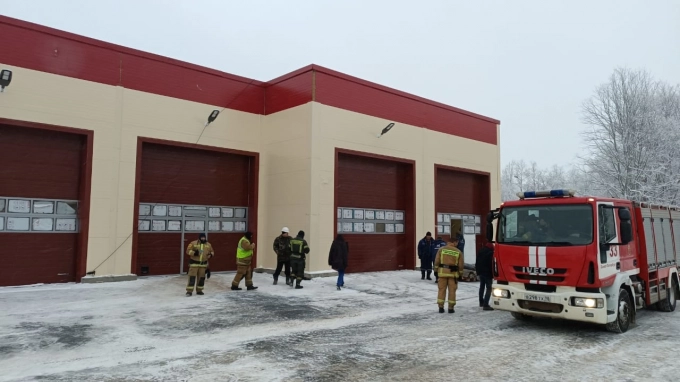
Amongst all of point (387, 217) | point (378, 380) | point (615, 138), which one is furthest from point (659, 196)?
point (378, 380)

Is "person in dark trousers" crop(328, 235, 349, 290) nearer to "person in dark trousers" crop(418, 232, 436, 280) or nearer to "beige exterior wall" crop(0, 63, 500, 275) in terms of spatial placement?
"beige exterior wall" crop(0, 63, 500, 275)

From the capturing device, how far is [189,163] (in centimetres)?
1588

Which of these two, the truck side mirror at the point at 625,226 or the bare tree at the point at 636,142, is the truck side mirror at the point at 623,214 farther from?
the bare tree at the point at 636,142

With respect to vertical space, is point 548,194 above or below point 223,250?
above

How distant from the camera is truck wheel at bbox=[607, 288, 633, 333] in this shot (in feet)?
26.5

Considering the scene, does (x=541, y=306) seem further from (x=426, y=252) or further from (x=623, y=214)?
(x=426, y=252)

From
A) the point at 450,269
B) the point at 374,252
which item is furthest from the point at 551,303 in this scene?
the point at 374,252

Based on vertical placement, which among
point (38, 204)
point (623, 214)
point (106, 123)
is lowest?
point (623, 214)

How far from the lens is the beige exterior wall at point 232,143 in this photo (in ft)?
43.7

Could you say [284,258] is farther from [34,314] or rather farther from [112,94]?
[112,94]

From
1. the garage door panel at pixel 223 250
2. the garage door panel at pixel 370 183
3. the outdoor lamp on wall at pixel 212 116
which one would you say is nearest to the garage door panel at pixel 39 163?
the outdoor lamp on wall at pixel 212 116

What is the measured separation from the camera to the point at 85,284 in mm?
13125

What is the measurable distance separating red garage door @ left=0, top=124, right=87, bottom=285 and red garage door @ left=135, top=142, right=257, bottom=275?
6.39 ft

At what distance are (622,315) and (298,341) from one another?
582 cm
